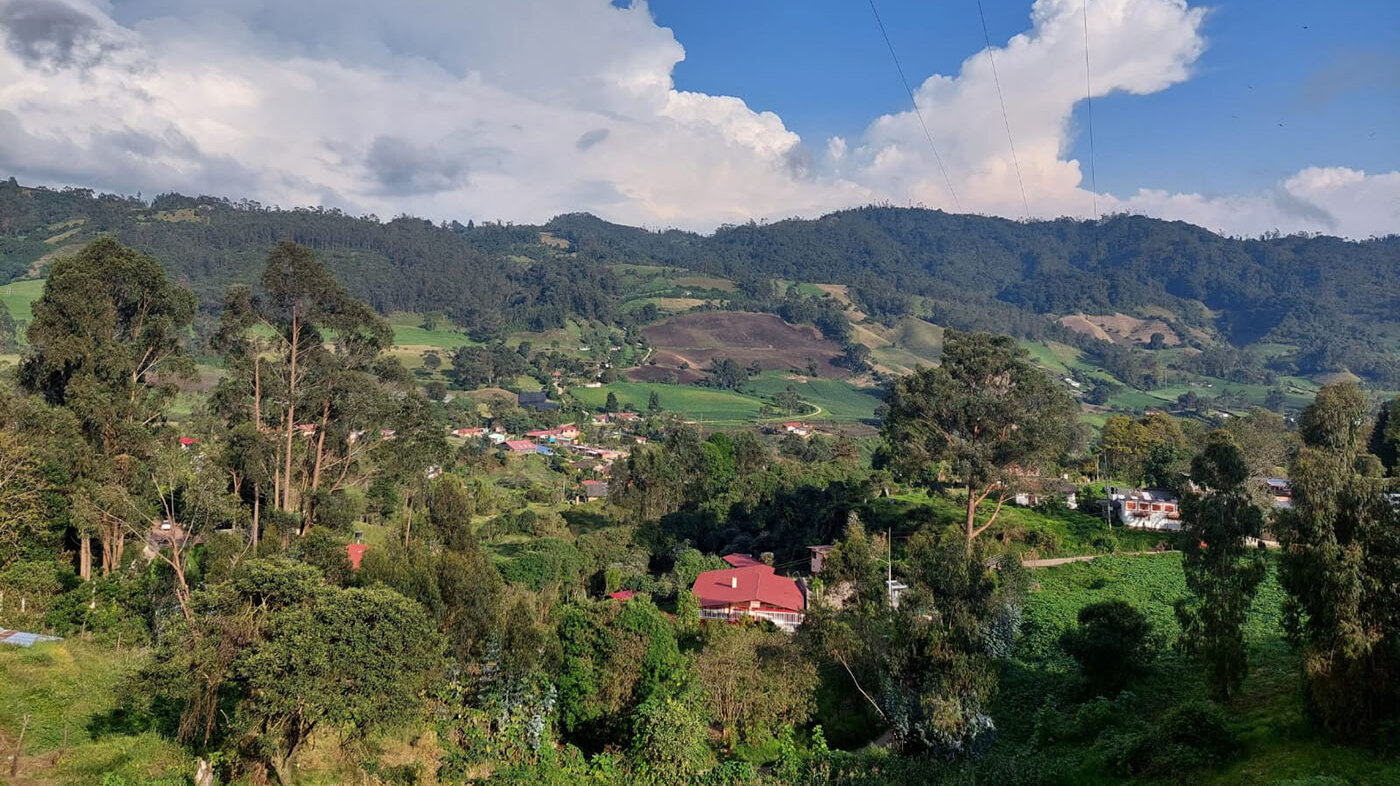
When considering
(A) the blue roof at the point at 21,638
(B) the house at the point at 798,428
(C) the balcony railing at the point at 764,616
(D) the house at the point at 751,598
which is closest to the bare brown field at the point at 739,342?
(B) the house at the point at 798,428

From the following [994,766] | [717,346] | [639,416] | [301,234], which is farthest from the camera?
[301,234]

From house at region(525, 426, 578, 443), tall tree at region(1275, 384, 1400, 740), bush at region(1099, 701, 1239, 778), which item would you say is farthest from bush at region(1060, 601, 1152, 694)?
house at region(525, 426, 578, 443)

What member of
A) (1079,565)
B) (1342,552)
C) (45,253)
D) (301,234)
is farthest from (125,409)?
(301,234)

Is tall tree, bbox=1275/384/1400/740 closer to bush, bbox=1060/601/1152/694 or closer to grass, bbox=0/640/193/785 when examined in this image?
bush, bbox=1060/601/1152/694

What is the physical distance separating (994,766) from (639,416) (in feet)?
289

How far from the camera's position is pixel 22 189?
183875 millimetres

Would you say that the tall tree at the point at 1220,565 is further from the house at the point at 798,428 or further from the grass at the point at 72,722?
the house at the point at 798,428

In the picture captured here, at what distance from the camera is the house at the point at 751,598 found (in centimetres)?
2798

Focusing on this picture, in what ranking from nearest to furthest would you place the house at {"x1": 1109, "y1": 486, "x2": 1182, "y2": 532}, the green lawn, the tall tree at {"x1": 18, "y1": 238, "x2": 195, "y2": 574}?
the tall tree at {"x1": 18, "y1": 238, "x2": 195, "y2": 574}
the house at {"x1": 1109, "y1": 486, "x2": 1182, "y2": 532}
the green lawn

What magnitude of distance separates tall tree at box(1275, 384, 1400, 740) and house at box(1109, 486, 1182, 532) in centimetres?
2369

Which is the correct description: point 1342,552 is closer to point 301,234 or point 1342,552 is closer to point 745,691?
point 745,691

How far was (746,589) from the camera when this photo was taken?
29.0 meters

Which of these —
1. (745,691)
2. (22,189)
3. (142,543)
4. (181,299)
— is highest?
(22,189)

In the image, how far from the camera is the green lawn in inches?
4129
